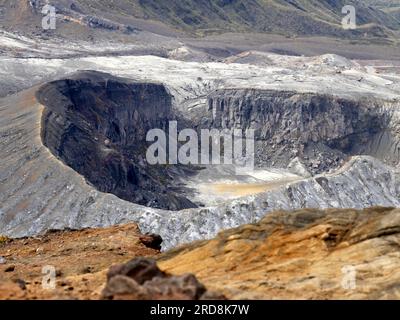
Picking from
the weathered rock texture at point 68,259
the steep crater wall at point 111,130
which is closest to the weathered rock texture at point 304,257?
the weathered rock texture at point 68,259

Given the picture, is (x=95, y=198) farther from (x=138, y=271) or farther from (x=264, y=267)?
(x=138, y=271)

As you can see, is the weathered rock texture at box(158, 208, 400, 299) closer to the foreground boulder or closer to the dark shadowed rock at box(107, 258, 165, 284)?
the foreground boulder

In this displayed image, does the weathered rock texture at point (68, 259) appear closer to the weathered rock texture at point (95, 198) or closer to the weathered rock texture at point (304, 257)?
the weathered rock texture at point (304, 257)

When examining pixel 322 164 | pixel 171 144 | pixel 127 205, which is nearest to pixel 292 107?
pixel 322 164

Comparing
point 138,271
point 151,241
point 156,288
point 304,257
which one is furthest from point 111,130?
point 156,288

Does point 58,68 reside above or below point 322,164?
above
